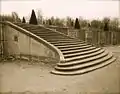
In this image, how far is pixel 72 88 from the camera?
5141 mm

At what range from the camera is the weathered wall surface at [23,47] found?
865cm

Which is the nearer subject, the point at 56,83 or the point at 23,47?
the point at 56,83

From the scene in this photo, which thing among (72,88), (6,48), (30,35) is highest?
(30,35)

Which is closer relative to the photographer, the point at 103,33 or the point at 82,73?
the point at 82,73

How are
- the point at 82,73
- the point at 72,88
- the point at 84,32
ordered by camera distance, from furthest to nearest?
the point at 84,32 < the point at 82,73 < the point at 72,88

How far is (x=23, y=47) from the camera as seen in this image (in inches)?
378

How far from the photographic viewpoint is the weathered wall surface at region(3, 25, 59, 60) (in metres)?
8.65

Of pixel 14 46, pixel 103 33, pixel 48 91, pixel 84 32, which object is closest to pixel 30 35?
pixel 14 46

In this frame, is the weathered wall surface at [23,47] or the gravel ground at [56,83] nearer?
the gravel ground at [56,83]

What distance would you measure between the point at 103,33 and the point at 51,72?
16.0 m

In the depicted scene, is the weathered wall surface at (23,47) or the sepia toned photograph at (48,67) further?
the weathered wall surface at (23,47)

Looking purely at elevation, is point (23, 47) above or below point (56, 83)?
above

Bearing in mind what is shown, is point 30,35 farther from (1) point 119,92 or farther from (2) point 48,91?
(1) point 119,92

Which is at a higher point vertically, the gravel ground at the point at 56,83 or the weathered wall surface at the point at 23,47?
the weathered wall surface at the point at 23,47
